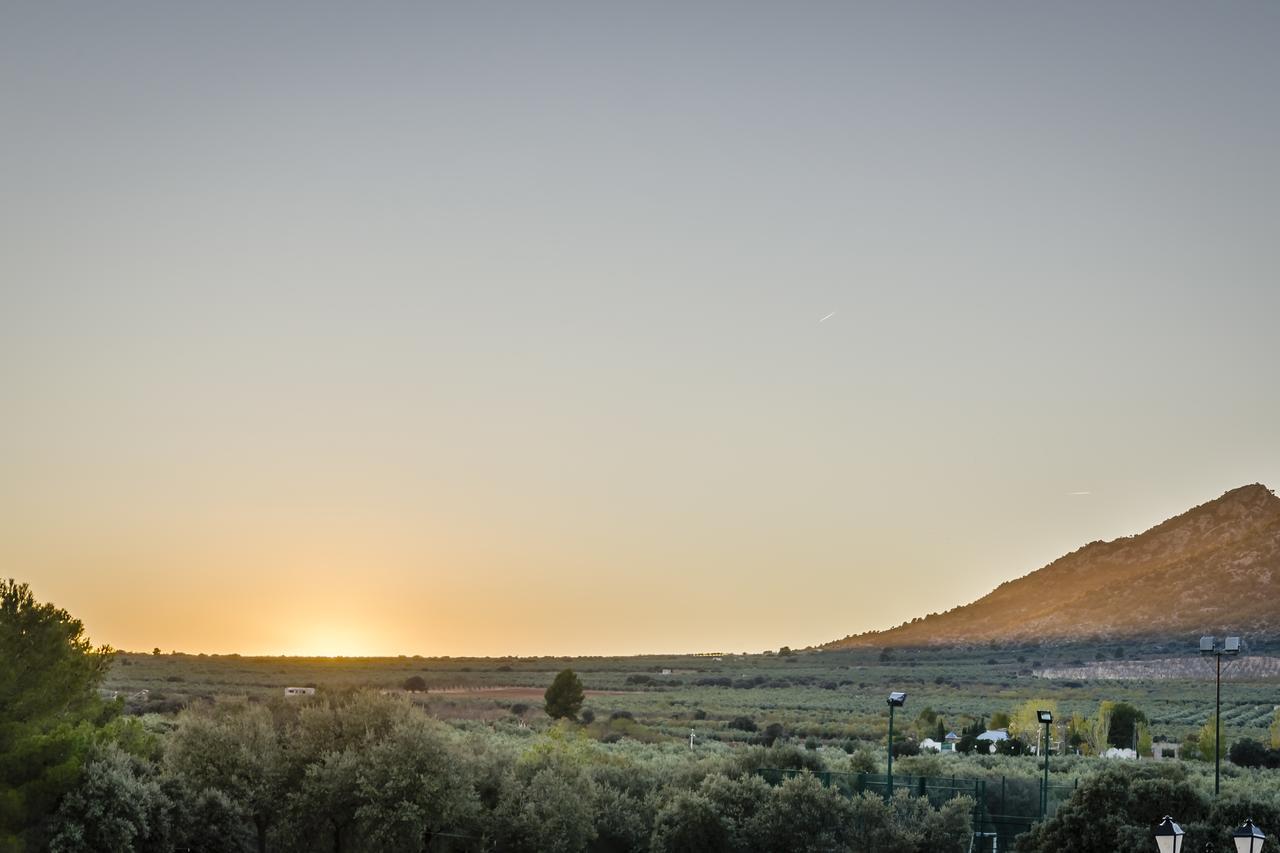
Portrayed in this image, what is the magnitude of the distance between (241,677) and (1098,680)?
93642 millimetres

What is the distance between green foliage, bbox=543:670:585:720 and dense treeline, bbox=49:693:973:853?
189 ft

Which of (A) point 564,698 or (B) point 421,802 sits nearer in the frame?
(B) point 421,802

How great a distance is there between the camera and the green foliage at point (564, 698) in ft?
339

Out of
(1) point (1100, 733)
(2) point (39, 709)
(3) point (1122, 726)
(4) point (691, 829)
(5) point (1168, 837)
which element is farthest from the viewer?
(3) point (1122, 726)

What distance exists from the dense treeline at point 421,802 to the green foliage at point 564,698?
189 feet

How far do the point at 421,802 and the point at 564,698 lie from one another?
205 feet

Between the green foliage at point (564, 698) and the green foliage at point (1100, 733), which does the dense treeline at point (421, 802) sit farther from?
the green foliage at point (564, 698)

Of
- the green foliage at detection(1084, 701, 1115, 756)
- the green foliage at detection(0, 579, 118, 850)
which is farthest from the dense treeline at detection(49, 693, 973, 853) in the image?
the green foliage at detection(1084, 701, 1115, 756)

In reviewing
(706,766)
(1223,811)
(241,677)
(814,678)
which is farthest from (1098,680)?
(1223,811)

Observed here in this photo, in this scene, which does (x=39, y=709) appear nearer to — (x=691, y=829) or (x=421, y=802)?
(x=421, y=802)

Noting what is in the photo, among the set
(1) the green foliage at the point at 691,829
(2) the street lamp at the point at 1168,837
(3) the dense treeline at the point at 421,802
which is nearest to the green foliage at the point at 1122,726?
(3) the dense treeline at the point at 421,802

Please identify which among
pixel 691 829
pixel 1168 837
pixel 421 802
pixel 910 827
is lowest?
pixel 691 829

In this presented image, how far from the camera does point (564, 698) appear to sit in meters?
104

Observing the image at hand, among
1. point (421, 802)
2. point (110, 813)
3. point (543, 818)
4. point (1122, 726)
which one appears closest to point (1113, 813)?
point (543, 818)
